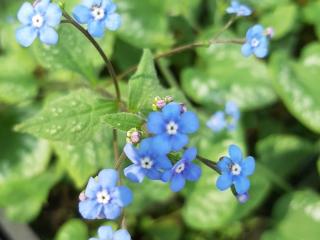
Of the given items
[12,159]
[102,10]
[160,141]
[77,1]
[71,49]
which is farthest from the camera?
[12,159]

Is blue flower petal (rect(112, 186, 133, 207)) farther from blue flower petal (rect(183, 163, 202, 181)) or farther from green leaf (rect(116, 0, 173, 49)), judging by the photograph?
green leaf (rect(116, 0, 173, 49))

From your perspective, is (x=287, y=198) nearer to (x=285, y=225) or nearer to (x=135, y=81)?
(x=285, y=225)

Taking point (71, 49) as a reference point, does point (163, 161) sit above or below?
below

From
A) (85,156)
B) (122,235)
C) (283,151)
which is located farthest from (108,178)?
(283,151)

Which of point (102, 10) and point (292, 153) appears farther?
point (292, 153)

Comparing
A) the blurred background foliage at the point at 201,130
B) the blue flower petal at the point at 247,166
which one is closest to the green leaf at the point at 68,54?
the blurred background foliage at the point at 201,130

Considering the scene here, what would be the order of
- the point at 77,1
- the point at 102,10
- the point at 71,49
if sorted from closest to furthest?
the point at 102,10
the point at 71,49
the point at 77,1

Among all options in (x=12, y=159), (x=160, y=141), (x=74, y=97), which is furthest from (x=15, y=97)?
(x=160, y=141)
